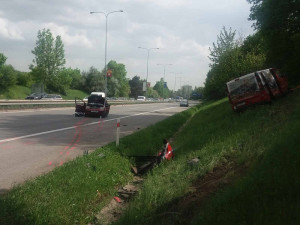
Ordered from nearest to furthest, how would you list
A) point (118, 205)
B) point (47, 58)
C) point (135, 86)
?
point (118, 205), point (47, 58), point (135, 86)

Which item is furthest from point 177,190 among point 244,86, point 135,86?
point 135,86

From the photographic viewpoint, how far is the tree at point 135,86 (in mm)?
138000

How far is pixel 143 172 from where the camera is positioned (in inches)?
358

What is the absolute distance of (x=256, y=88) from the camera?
15.2 metres

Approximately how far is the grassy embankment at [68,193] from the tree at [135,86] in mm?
129192

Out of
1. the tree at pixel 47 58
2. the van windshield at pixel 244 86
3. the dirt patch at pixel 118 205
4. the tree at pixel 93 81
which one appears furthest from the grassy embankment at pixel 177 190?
the tree at pixel 93 81

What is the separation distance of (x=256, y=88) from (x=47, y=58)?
60.8 meters

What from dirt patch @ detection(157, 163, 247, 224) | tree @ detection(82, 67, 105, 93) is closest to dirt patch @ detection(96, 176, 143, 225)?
dirt patch @ detection(157, 163, 247, 224)

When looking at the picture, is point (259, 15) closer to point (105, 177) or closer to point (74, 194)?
point (105, 177)

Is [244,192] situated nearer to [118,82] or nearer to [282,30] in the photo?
[282,30]

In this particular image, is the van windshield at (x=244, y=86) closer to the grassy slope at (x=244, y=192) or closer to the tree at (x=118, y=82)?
the grassy slope at (x=244, y=192)

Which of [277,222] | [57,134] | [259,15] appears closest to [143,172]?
[277,222]

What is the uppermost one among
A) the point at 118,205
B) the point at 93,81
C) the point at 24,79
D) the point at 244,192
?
the point at 93,81

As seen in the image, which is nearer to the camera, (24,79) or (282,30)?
(282,30)
